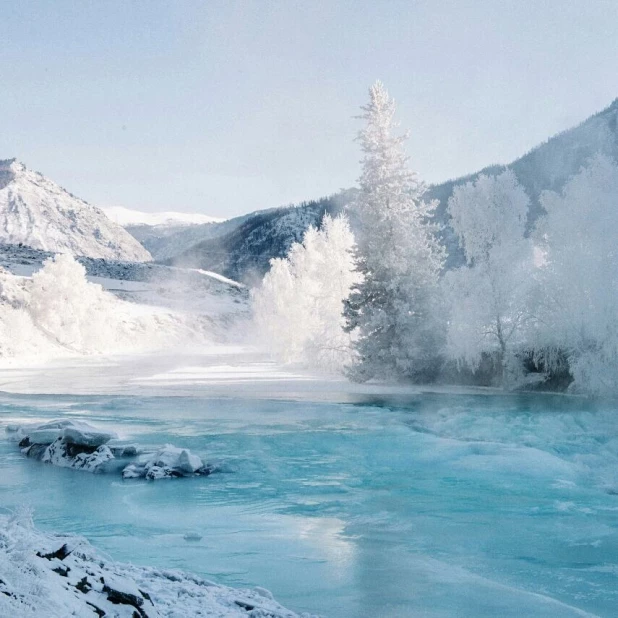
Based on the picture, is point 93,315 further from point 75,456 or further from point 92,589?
point 92,589

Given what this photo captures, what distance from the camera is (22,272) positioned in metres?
77.7

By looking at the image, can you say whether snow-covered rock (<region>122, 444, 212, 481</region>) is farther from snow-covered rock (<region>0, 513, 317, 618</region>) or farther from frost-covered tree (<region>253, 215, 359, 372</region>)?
frost-covered tree (<region>253, 215, 359, 372</region>)

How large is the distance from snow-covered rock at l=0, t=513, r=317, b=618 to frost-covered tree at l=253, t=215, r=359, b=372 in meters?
25.2

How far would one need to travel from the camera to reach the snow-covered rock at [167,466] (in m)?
12.6

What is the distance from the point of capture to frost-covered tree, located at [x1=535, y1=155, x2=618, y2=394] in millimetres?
21359

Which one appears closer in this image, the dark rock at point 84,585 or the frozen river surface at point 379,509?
the dark rock at point 84,585

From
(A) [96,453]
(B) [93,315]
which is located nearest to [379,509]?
(A) [96,453]

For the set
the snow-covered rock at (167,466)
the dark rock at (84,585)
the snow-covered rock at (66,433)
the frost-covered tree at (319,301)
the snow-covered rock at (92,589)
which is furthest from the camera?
the frost-covered tree at (319,301)

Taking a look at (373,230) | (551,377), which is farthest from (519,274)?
(373,230)

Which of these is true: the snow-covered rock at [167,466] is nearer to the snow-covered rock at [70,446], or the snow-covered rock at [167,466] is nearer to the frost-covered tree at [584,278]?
the snow-covered rock at [70,446]

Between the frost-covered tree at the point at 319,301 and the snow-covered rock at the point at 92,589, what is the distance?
25160 mm

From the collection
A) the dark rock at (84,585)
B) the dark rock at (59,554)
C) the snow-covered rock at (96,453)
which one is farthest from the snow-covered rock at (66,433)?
the dark rock at (84,585)

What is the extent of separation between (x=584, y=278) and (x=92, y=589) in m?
20.7

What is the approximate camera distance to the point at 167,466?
12883 mm
